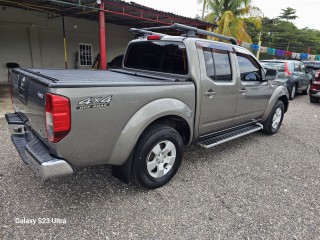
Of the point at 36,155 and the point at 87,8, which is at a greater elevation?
the point at 87,8

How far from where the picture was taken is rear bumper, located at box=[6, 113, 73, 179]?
220 cm

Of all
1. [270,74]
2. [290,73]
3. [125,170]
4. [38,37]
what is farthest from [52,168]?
[38,37]

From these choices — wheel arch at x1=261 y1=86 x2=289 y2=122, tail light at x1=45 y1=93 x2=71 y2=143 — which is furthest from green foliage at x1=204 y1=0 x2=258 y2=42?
tail light at x1=45 y1=93 x2=71 y2=143

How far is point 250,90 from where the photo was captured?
171 inches

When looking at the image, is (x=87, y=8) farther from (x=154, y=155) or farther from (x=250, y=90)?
(x=154, y=155)

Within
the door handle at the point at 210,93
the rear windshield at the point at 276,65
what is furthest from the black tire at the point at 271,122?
the rear windshield at the point at 276,65

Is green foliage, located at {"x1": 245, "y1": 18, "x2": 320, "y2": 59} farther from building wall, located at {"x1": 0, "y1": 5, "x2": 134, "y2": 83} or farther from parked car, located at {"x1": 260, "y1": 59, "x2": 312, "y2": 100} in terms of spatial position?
building wall, located at {"x1": 0, "y1": 5, "x2": 134, "y2": 83}

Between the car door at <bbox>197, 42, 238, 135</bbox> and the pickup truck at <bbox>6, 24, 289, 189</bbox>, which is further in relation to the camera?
the car door at <bbox>197, 42, 238, 135</bbox>

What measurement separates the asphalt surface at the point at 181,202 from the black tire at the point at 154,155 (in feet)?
0.52

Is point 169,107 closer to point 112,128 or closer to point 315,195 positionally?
point 112,128

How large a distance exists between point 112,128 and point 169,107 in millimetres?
797

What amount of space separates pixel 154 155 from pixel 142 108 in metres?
0.67

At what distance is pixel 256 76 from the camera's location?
4.59 m

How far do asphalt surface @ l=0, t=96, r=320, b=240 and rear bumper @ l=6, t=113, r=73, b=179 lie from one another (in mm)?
603
